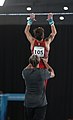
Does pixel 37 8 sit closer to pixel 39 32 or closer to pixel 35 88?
pixel 39 32

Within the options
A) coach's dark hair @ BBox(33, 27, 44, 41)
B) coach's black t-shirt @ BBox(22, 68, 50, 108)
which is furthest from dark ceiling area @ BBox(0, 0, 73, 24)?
coach's black t-shirt @ BBox(22, 68, 50, 108)

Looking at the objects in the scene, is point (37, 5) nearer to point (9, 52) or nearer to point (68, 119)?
point (9, 52)

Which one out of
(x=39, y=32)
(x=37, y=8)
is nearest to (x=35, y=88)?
(x=39, y=32)

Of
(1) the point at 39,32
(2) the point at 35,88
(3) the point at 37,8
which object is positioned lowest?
(2) the point at 35,88

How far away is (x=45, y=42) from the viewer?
195 inches

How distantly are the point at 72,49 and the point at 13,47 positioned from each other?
1.42 m

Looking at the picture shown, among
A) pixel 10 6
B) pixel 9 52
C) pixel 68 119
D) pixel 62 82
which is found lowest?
pixel 68 119

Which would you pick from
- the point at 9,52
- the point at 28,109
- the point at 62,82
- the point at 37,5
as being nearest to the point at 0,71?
the point at 9,52

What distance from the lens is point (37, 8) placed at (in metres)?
10.8

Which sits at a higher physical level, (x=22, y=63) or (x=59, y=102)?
(x=22, y=63)

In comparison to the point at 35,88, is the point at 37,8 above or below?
above

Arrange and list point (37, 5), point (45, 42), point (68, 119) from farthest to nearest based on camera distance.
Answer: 1. point (37, 5)
2. point (68, 119)
3. point (45, 42)

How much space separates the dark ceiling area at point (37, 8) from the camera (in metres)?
10.2

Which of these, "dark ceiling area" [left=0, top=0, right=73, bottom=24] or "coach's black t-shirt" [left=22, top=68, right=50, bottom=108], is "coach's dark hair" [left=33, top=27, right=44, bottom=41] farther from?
"dark ceiling area" [left=0, top=0, right=73, bottom=24]
